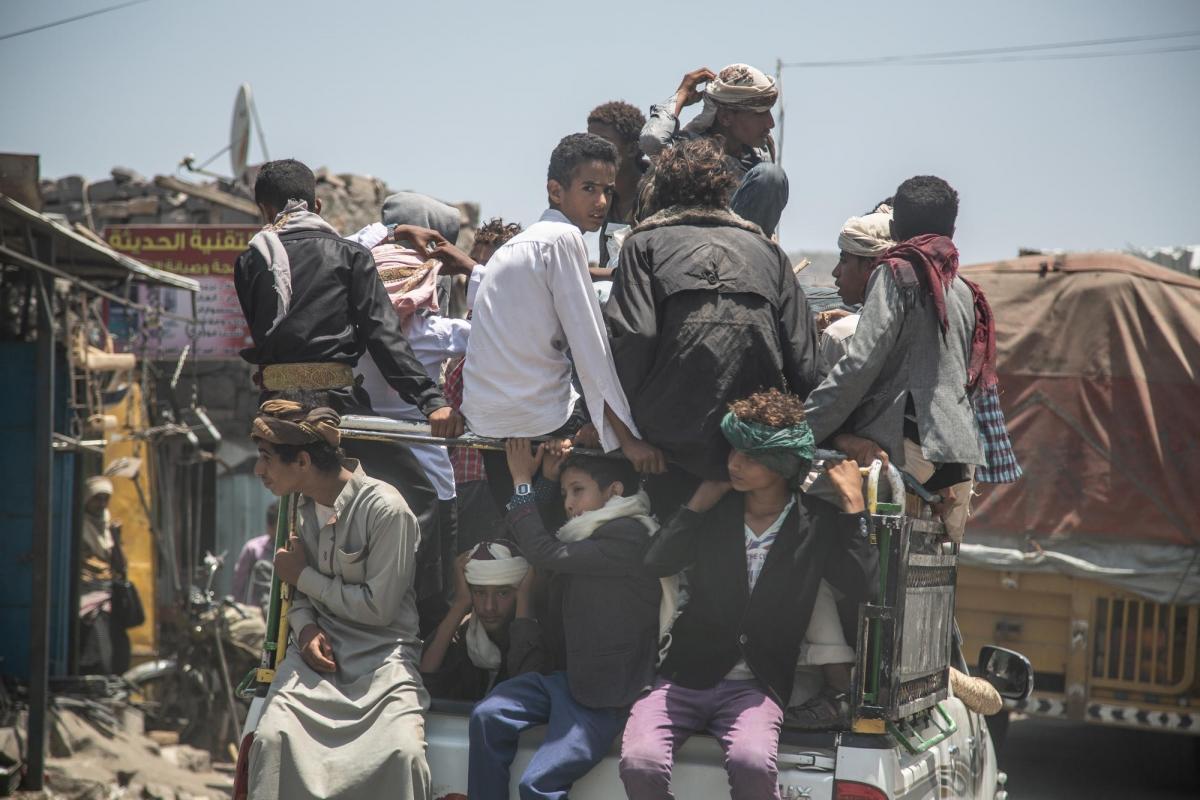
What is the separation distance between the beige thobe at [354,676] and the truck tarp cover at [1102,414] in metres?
5.82

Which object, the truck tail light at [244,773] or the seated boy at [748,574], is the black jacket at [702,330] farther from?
the truck tail light at [244,773]

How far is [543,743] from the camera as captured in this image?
351 cm

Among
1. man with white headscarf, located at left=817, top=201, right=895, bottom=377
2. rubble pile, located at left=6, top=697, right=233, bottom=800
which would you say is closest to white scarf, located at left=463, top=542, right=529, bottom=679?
man with white headscarf, located at left=817, top=201, right=895, bottom=377

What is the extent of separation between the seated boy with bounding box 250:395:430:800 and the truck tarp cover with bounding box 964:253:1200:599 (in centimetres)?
584

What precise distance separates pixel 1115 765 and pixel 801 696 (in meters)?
8.00

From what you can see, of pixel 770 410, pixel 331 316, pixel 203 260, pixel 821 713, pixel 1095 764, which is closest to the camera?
pixel 770 410

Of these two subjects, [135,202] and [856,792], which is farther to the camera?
[135,202]

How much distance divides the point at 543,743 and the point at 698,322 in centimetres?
121

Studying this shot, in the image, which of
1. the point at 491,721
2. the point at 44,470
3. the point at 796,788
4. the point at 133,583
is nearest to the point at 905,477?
the point at 796,788

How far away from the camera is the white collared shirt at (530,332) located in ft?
12.6

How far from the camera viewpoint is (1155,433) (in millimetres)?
8406

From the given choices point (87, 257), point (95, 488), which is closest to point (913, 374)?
point (87, 257)

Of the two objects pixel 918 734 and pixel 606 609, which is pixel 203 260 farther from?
pixel 918 734

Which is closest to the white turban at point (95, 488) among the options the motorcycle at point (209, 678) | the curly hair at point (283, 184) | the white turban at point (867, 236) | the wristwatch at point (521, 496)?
the motorcycle at point (209, 678)
